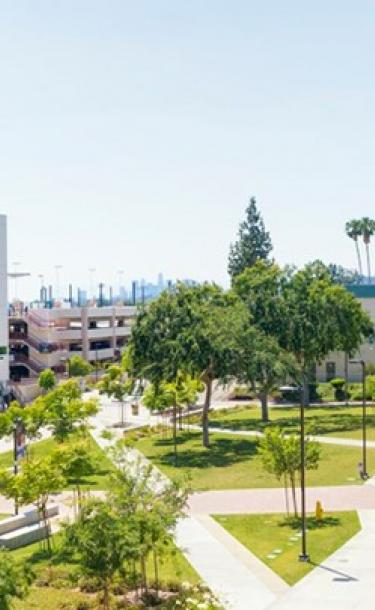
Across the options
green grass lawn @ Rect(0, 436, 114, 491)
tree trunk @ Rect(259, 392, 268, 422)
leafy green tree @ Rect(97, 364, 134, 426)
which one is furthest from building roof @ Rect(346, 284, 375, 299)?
green grass lawn @ Rect(0, 436, 114, 491)

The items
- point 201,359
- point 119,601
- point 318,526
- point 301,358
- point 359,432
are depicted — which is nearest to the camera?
point 119,601

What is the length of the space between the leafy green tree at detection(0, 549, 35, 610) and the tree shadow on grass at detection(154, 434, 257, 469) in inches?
1103

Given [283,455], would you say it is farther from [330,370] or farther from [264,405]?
[330,370]

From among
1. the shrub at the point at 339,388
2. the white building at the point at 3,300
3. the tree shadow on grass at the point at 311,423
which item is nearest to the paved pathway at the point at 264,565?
the tree shadow on grass at the point at 311,423

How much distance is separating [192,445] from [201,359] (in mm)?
6375

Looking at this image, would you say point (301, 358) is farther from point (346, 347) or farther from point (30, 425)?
point (30, 425)

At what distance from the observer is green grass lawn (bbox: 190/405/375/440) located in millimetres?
59156

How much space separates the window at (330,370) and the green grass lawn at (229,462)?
3263 centimetres

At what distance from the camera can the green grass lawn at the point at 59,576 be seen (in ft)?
86.2

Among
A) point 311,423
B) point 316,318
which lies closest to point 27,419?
point 311,423

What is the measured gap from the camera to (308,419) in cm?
6519

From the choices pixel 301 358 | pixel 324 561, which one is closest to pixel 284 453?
pixel 324 561

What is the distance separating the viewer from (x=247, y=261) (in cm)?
11119

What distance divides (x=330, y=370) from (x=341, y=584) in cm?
6341
